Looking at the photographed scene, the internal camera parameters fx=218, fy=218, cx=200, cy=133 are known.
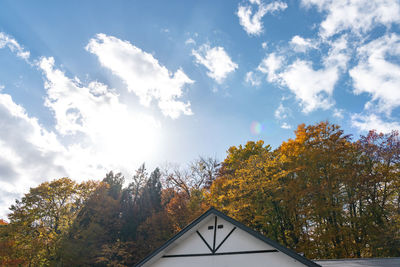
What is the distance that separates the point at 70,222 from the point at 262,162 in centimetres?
2385

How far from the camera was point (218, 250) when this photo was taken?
9.09 metres

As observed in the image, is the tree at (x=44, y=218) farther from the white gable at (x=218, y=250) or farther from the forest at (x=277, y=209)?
the white gable at (x=218, y=250)

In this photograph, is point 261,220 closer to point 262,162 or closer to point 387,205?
point 262,162

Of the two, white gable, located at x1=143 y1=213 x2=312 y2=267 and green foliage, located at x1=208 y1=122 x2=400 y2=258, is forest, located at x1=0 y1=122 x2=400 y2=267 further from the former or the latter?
white gable, located at x1=143 y1=213 x2=312 y2=267

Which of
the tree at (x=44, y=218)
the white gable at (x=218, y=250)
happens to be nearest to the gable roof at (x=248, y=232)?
the white gable at (x=218, y=250)

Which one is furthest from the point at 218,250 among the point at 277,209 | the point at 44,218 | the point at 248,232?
the point at 44,218

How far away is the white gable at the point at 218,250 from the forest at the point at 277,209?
9427mm

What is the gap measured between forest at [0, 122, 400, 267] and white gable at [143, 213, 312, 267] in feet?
30.9

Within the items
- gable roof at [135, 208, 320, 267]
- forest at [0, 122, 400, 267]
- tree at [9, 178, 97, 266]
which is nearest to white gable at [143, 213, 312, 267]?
gable roof at [135, 208, 320, 267]

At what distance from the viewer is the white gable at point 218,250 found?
27.5 ft

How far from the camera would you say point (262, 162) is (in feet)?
65.0

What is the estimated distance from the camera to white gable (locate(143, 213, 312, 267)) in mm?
8375

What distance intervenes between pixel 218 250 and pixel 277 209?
537 inches

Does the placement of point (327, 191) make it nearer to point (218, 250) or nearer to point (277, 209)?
point (277, 209)
